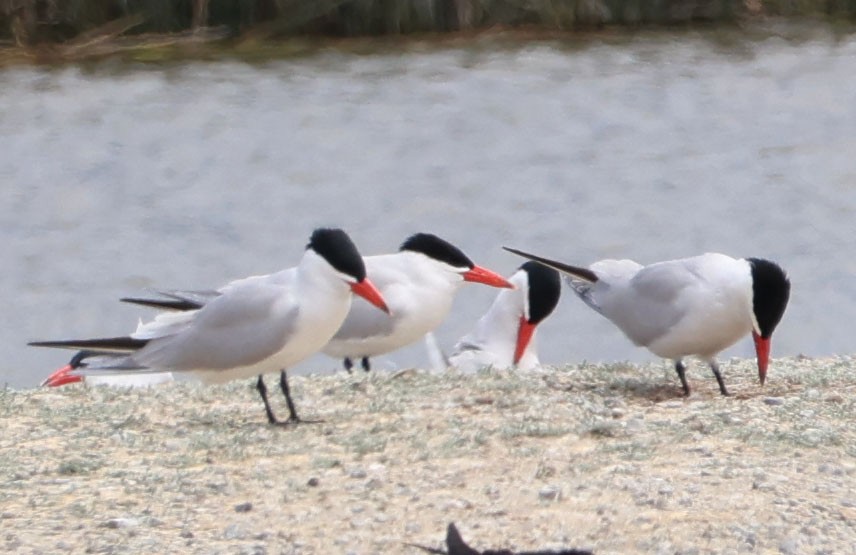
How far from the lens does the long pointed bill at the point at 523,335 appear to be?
27.9 ft

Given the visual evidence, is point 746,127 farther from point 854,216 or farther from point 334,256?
point 334,256

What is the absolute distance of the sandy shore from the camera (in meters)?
4.68

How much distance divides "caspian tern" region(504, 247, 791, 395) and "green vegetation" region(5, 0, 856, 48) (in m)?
11.2

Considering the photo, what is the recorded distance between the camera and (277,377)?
743cm

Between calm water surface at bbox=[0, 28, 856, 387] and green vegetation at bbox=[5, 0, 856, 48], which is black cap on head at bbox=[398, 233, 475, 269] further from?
green vegetation at bbox=[5, 0, 856, 48]

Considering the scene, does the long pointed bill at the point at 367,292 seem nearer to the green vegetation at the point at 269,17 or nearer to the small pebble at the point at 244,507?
the small pebble at the point at 244,507

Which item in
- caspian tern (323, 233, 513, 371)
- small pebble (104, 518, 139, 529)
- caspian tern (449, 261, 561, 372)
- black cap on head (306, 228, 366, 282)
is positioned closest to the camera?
small pebble (104, 518, 139, 529)

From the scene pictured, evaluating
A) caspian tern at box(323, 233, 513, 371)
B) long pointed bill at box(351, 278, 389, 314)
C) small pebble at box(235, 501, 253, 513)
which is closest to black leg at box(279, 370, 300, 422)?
long pointed bill at box(351, 278, 389, 314)

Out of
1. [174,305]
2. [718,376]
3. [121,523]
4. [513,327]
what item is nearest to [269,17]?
[513,327]

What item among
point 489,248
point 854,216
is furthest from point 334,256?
point 854,216

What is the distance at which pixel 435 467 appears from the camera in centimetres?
531

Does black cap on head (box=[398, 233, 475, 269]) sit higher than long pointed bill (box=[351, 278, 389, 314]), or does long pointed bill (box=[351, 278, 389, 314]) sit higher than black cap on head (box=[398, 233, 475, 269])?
long pointed bill (box=[351, 278, 389, 314])

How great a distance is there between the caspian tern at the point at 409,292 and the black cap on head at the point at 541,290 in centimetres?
79

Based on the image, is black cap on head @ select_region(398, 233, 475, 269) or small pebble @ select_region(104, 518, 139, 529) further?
black cap on head @ select_region(398, 233, 475, 269)
